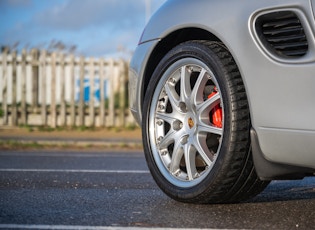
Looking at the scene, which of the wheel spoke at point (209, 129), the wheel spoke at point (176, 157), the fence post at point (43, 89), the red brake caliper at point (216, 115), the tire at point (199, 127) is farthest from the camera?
the fence post at point (43, 89)

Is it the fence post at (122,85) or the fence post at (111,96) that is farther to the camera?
the fence post at (122,85)

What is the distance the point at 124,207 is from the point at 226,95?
0.83 metres

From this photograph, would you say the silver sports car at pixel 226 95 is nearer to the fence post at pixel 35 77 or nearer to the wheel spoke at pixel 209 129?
the wheel spoke at pixel 209 129

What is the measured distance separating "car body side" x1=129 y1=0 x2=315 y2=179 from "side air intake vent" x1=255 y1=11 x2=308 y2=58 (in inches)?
1.4

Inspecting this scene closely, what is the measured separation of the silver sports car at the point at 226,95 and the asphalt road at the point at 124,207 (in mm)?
153

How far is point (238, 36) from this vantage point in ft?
11.6

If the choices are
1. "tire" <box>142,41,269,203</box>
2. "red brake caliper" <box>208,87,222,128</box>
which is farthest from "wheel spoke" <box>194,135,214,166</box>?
"red brake caliper" <box>208,87,222,128</box>

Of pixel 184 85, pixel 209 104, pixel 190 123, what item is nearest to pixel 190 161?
pixel 190 123

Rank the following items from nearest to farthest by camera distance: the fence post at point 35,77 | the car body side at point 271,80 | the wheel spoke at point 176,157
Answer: the car body side at point 271,80
the wheel spoke at point 176,157
the fence post at point 35,77

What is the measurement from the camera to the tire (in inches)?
140

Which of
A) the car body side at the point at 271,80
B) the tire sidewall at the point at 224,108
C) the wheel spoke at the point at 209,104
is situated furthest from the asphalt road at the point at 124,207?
the wheel spoke at the point at 209,104

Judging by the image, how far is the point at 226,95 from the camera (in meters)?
3.61

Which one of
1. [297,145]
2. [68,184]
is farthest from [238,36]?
[68,184]

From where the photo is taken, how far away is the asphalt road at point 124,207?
3277 millimetres
